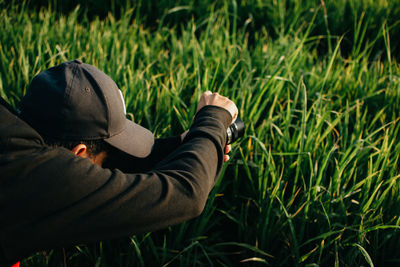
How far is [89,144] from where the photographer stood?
94 cm

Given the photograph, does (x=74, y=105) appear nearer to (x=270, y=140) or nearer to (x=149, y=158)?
(x=149, y=158)

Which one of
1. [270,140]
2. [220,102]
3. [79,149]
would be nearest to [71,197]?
[79,149]

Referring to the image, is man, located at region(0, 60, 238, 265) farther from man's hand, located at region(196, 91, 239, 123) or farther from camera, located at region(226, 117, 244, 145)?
camera, located at region(226, 117, 244, 145)

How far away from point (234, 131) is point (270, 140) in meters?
0.37

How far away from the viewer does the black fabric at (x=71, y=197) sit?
704 millimetres

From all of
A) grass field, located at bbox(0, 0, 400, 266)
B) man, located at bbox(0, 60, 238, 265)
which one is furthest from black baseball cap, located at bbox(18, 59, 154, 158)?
grass field, located at bbox(0, 0, 400, 266)

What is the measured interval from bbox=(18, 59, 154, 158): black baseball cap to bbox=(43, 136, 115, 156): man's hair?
12 millimetres

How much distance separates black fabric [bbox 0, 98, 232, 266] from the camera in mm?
704

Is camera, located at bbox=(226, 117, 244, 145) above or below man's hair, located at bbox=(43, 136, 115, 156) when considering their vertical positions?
below

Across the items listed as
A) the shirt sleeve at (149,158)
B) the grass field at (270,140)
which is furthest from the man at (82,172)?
the grass field at (270,140)

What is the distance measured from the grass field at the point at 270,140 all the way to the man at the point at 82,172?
0.34 metres

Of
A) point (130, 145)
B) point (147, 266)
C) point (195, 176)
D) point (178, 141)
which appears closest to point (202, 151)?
point (195, 176)

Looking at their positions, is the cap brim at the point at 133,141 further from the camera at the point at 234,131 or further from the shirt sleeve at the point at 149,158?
the camera at the point at 234,131

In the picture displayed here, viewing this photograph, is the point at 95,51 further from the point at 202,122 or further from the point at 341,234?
the point at 341,234
